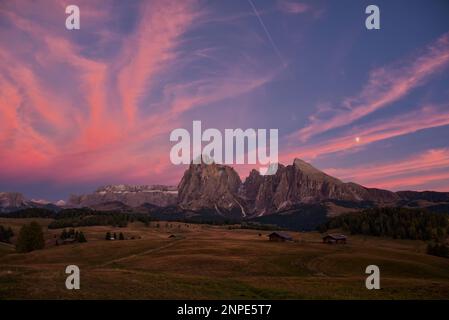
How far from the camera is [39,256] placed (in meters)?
117

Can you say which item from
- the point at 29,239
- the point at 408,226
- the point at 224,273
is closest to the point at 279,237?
the point at 408,226

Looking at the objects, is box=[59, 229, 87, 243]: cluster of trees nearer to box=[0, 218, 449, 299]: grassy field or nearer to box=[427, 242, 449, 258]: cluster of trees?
box=[0, 218, 449, 299]: grassy field

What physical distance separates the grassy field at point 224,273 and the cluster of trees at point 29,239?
12.5 m

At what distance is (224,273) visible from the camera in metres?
74.1

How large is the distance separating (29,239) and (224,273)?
99.0 metres

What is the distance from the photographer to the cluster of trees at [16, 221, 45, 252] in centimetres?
14025

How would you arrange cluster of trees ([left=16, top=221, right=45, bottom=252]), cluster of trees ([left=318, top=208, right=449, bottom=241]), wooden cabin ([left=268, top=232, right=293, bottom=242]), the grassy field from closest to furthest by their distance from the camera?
1. the grassy field
2. cluster of trees ([left=16, top=221, right=45, bottom=252])
3. wooden cabin ([left=268, top=232, right=293, bottom=242])
4. cluster of trees ([left=318, top=208, right=449, bottom=241])

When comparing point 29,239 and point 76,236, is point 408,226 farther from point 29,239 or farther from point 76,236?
point 29,239

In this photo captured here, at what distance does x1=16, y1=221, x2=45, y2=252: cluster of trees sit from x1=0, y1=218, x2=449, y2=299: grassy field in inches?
493

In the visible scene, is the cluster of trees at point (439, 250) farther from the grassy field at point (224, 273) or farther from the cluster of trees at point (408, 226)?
the cluster of trees at point (408, 226)

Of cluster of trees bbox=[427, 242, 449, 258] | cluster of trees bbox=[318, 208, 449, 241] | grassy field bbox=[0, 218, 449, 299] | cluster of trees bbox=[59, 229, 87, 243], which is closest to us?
grassy field bbox=[0, 218, 449, 299]

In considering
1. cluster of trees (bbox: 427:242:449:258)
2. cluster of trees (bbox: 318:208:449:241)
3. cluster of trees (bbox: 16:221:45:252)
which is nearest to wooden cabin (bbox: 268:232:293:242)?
cluster of trees (bbox: 427:242:449:258)
